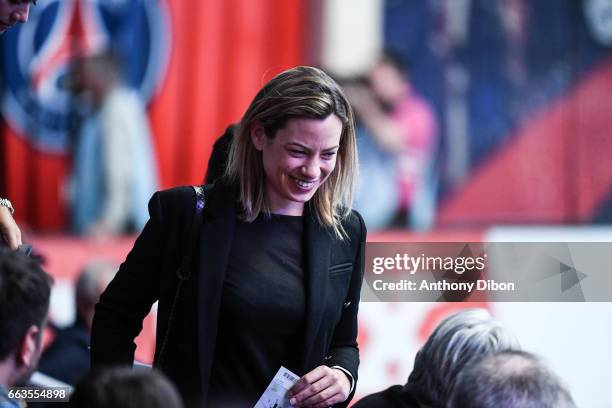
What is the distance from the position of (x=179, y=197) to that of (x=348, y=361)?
616 mm

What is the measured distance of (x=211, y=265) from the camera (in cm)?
242

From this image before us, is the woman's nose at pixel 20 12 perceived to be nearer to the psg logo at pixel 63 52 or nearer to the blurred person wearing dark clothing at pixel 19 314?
the blurred person wearing dark clothing at pixel 19 314

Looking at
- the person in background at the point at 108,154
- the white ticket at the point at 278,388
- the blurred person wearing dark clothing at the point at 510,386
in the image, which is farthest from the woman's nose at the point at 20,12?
the person in background at the point at 108,154

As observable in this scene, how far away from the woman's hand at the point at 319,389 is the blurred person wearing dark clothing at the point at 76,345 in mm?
1879

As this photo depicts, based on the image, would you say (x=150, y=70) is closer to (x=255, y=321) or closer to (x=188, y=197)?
(x=188, y=197)

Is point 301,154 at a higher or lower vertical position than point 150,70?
lower

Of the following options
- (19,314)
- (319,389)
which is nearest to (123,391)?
(19,314)

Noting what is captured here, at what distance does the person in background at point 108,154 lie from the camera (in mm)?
5117

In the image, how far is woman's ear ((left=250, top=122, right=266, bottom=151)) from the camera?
2.49 meters

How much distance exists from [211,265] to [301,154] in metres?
0.35

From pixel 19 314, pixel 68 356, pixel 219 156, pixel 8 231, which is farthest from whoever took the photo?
pixel 68 356

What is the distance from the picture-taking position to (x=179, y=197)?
2.47 metres

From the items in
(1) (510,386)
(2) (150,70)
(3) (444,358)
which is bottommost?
(1) (510,386)
